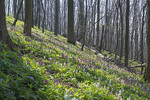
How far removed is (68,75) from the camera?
4.90m

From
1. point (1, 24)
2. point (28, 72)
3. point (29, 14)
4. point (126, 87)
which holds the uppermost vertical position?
point (29, 14)

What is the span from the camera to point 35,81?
3.58 metres

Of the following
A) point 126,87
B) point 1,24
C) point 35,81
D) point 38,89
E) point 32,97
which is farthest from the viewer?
point 126,87

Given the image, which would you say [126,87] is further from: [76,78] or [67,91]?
[67,91]

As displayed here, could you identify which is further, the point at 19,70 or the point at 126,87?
the point at 126,87

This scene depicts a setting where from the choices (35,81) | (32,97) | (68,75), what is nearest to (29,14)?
(68,75)

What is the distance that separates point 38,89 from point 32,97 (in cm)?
31

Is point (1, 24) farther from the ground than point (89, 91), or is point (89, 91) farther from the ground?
point (1, 24)

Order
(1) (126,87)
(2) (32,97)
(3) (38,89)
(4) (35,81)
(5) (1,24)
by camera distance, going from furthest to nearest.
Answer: (1) (126,87)
(5) (1,24)
(4) (35,81)
(3) (38,89)
(2) (32,97)

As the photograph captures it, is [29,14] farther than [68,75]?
Yes

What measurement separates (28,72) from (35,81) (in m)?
0.39

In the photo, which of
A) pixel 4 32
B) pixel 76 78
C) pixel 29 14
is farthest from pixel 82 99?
pixel 29 14

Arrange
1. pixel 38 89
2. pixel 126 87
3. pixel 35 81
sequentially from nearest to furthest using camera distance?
pixel 38 89 → pixel 35 81 → pixel 126 87

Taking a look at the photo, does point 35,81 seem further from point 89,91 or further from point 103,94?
point 103,94
